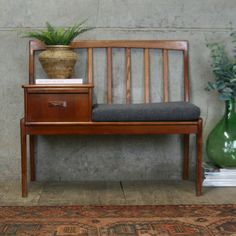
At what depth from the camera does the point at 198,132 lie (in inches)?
97.3

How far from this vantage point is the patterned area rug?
6.50 feet

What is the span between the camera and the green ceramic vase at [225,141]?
9.02 ft

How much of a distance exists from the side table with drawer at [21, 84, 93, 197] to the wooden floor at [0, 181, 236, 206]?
37cm

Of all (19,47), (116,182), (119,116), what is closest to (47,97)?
(119,116)

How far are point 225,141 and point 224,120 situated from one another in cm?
13

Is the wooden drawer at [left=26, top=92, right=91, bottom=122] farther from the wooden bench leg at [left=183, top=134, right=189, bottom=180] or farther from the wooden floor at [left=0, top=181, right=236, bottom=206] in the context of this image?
the wooden bench leg at [left=183, top=134, right=189, bottom=180]

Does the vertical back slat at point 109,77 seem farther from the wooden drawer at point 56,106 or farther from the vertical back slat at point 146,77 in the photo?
the wooden drawer at point 56,106

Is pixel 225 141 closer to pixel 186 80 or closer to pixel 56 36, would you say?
pixel 186 80

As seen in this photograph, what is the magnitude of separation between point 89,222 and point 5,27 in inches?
54.7

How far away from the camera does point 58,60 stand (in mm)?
2549

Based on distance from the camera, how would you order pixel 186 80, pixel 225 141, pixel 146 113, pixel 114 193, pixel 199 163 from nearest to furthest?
pixel 146 113 < pixel 199 163 < pixel 114 193 < pixel 225 141 < pixel 186 80

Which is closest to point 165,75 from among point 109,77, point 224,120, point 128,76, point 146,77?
point 146,77

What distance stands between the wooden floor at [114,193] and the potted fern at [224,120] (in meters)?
0.20

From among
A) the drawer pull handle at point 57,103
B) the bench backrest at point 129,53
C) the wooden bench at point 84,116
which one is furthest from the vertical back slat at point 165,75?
the drawer pull handle at point 57,103
